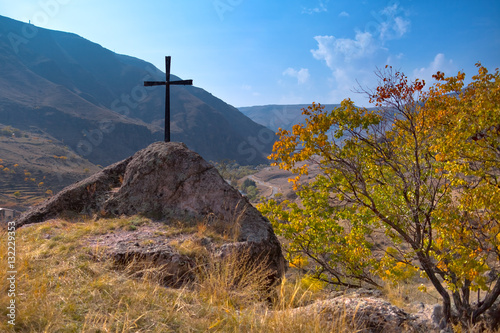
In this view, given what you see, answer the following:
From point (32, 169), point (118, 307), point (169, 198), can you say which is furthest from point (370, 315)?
point (32, 169)

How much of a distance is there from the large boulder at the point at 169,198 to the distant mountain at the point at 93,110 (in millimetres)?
108884

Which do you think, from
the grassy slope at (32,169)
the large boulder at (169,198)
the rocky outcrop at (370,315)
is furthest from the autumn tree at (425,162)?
the grassy slope at (32,169)

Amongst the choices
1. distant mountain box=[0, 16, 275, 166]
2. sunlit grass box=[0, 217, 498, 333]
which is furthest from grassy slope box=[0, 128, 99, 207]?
sunlit grass box=[0, 217, 498, 333]

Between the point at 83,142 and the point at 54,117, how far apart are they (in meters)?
15.4

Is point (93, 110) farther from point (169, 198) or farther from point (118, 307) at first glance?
point (118, 307)

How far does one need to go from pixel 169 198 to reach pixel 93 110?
5580 inches

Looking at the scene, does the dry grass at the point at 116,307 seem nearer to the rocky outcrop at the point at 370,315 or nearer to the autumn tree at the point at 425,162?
the rocky outcrop at the point at 370,315

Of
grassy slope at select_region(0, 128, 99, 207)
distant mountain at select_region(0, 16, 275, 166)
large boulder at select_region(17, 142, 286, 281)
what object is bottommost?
grassy slope at select_region(0, 128, 99, 207)

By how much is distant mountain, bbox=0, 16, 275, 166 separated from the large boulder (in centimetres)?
10888

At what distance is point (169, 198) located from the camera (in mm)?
7066

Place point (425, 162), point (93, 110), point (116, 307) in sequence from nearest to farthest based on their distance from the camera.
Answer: point (116, 307) → point (425, 162) → point (93, 110)

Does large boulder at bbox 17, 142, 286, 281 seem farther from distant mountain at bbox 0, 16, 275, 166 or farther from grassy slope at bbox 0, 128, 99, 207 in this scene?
distant mountain at bbox 0, 16, 275, 166

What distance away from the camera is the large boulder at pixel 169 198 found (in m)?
6.45

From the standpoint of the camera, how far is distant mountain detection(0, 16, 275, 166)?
112 metres
